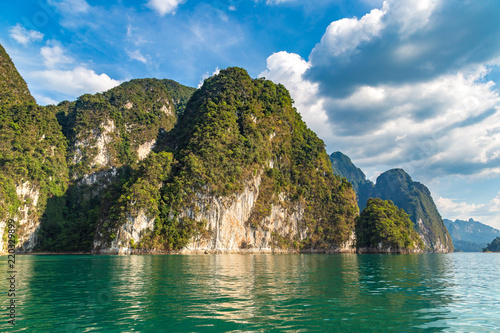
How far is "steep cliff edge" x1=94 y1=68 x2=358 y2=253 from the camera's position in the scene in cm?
7744

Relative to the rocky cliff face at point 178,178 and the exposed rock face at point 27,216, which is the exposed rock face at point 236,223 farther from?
the exposed rock face at point 27,216

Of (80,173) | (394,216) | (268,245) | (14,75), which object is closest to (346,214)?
(394,216)

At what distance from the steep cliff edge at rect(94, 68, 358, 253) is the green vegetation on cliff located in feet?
14.6

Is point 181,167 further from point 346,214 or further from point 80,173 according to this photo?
point 346,214

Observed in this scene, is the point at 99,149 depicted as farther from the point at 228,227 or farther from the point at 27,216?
the point at 228,227

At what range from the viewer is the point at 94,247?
253 feet

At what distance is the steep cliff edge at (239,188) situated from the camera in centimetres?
7744

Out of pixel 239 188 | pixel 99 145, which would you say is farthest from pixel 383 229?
pixel 99 145

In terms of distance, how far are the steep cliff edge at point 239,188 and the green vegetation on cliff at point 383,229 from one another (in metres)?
4.45

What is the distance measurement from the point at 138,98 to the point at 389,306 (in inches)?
5994

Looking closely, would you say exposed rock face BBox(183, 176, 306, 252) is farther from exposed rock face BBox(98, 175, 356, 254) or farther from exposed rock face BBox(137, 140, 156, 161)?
exposed rock face BBox(137, 140, 156, 161)

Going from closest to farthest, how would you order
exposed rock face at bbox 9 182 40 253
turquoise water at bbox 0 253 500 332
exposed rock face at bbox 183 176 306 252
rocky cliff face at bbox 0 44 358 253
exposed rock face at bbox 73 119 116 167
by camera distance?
turquoise water at bbox 0 253 500 332 → rocky cliff face at bbox 0 44 358 253 → exposed rock face at bbox 183 176 306 252 → exposed rock face at bbox 9 182 40 253 → exposed rock face at bbox 73 119 116 167

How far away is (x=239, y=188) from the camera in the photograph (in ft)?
287

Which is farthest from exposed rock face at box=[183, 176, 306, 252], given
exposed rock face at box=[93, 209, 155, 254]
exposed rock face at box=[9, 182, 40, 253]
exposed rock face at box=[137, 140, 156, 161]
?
exposed rock face at box=[137, 140, 156, 161]
